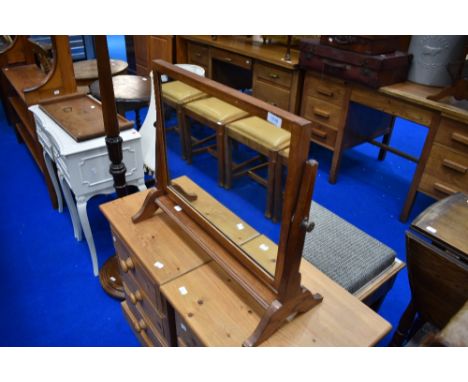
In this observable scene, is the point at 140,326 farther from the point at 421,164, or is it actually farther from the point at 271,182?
the point at 421,164

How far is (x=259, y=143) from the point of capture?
243 centimetres

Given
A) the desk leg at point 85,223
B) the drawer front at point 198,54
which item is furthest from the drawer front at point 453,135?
the drawer front at point 198,54

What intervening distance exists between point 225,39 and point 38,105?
199 centimetres

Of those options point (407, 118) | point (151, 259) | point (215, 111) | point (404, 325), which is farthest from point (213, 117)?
point (404, 325)

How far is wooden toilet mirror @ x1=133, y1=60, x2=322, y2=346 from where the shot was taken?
776mm

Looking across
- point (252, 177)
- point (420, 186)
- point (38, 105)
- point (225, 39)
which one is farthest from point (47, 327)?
point (225, 39)

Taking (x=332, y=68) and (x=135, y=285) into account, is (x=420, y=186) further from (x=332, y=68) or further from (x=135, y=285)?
(x=135, y=285)

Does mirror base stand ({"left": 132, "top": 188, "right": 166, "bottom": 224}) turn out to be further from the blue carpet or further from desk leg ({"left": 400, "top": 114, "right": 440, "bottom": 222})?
desk leg ({"left": 400, "top": 114, "right": 440, "bottom": 222})

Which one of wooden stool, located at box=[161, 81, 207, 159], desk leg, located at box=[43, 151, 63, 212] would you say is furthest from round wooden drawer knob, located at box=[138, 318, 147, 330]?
wooden stool, located at box=[161, 81, 207, 159]

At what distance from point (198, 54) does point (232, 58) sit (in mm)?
557

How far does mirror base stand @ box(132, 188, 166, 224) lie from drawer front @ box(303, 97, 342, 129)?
1786mm

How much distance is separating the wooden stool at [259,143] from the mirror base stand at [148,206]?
106cm

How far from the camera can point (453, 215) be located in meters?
1.43

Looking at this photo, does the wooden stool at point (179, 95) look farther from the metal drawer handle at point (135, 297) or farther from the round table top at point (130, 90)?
the metal drawer handle at point (135, 297)
